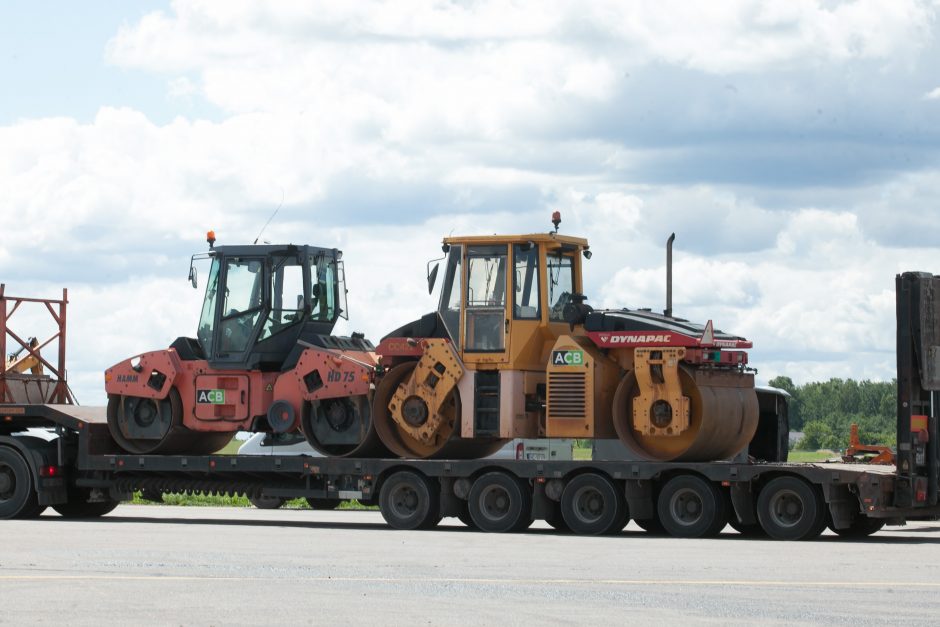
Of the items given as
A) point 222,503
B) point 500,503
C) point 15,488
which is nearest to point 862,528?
point 500,503

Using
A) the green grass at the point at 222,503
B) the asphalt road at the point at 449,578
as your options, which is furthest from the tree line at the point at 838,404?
the asphalt road at the point at 449,578

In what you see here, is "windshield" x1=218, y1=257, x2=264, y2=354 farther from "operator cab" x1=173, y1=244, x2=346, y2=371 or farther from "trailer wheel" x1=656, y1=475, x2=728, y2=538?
"trailer wheel" x1=656, y1=475, x2=728, y2=538

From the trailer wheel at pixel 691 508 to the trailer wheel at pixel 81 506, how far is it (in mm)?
9965

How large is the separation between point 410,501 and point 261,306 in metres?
4.00

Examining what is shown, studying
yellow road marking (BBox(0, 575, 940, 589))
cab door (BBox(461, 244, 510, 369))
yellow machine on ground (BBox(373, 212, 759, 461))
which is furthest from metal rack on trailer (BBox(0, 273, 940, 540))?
yellow road marking (BBox(0, 575, 940, 589))

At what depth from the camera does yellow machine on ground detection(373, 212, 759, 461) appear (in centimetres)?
2345

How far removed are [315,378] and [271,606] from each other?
12793 millimetres

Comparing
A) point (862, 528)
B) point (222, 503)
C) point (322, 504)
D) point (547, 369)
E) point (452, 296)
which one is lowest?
point (222, 503)

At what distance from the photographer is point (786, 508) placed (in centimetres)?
2222

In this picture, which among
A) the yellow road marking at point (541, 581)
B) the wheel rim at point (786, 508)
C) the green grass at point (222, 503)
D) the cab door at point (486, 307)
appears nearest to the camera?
the yellow road marking at point (541, 581)

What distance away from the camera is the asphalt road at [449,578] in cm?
1277

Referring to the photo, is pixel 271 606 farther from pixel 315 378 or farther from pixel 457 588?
pixel 315 378

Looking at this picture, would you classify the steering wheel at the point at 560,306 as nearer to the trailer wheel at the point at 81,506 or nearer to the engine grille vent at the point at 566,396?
the engine grille vent at the point at 566,396

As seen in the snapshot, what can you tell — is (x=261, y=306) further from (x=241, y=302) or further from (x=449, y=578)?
(x=449, y=578)
